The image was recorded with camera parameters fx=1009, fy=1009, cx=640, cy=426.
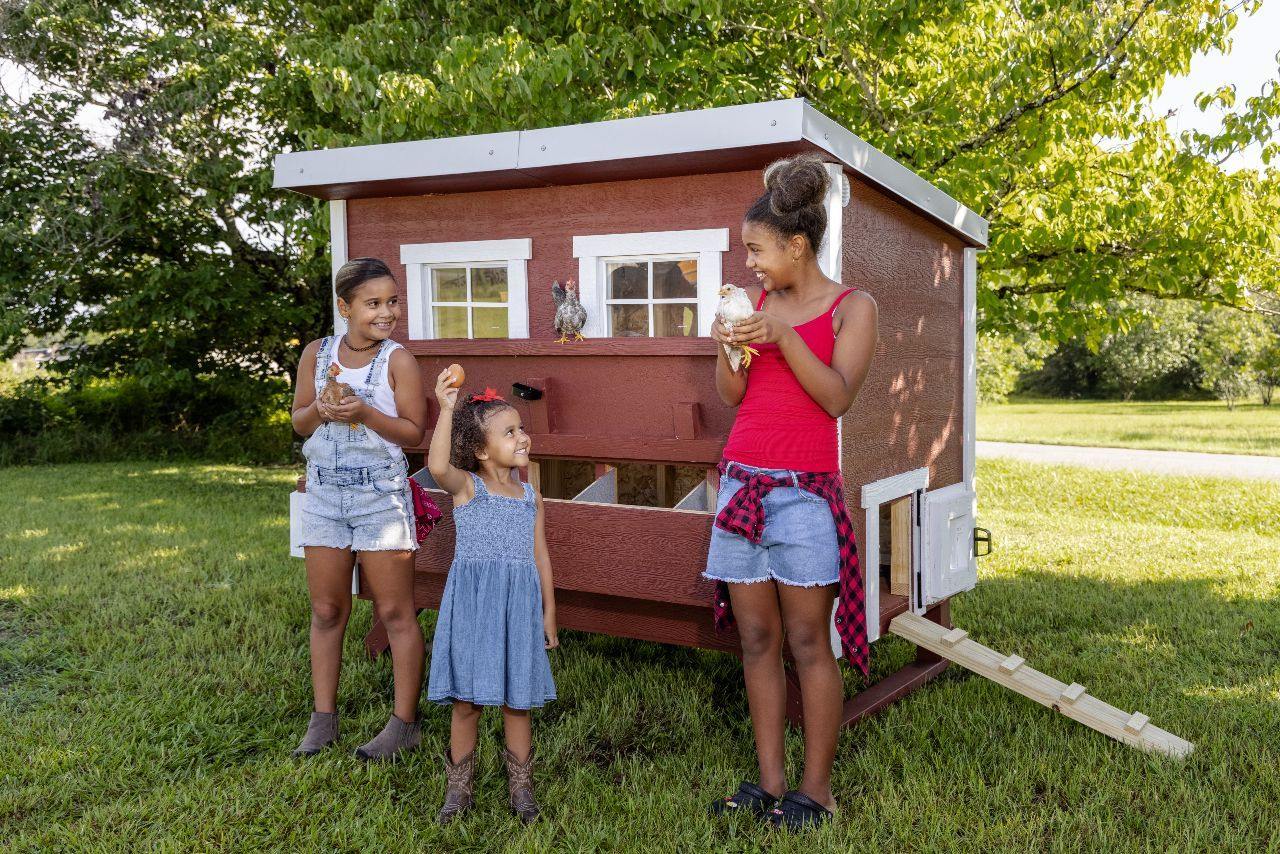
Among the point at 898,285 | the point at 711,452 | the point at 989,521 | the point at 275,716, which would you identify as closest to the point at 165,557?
the point at 275,716

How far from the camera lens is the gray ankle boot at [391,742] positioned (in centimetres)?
323

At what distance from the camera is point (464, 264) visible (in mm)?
3885

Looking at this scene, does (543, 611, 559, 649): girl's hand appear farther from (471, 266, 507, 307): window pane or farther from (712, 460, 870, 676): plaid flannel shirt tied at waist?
(471, 266, 507, 307): window pane

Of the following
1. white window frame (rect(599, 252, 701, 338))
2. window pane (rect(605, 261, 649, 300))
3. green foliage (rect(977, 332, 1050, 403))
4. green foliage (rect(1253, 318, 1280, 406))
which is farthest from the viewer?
green foliage (rect(977, 332, 1050, 403))

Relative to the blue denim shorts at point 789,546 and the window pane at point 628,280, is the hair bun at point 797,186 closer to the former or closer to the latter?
the blue denim shorts at point 789,546

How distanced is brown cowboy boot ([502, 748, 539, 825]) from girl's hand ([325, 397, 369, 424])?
1097 millimetres

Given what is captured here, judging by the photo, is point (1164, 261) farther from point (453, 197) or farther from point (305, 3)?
point (305, 3)

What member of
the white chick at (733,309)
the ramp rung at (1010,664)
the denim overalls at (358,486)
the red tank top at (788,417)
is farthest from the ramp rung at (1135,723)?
the denim overalls at (358,486)

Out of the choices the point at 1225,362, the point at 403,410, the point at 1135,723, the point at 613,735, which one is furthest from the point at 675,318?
the point at 1225,362

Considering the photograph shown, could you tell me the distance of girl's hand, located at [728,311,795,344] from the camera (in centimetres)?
253

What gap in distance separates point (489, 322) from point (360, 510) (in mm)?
1014

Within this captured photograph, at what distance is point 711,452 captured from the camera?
3.33 meters

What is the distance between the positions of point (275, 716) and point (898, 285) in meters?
2.80

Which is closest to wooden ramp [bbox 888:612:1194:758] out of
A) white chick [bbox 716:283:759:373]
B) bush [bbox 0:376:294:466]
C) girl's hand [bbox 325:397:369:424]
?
white chick [bbox 716:283:759:373]
